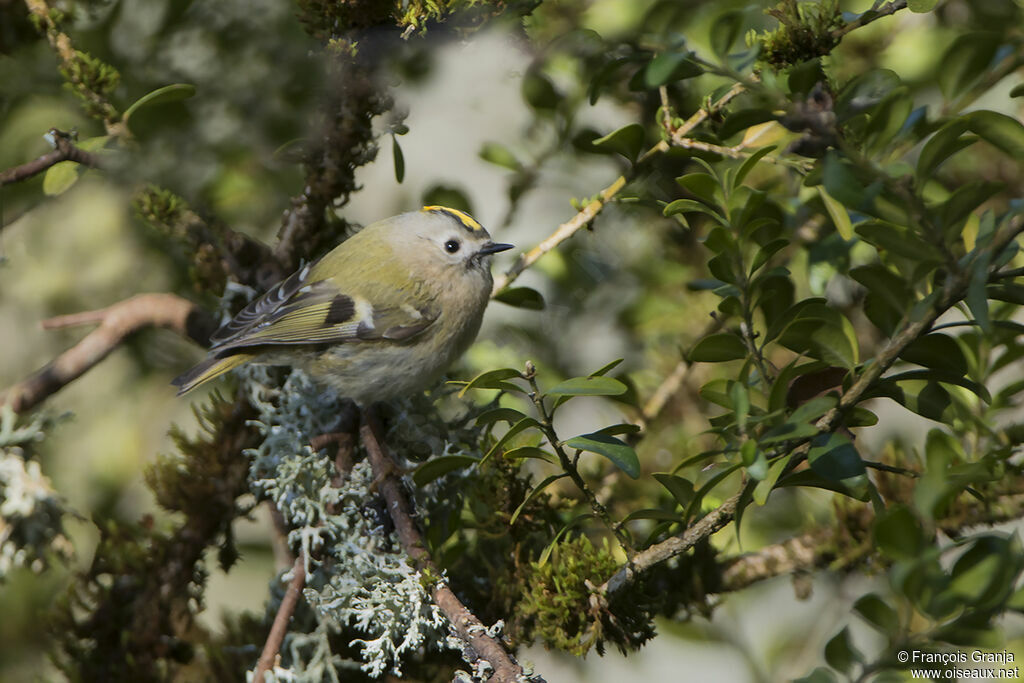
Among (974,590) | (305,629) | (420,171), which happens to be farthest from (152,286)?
(974,590)

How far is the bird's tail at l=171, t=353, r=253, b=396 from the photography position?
144 centimetres

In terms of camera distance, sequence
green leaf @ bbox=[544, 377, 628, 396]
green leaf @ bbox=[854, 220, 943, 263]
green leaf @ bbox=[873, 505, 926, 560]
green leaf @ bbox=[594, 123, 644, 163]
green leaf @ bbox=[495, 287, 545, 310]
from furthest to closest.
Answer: green leaf @ bbox=[495, 287, 545, 310] → green leaf @ bbox=[594, 123, 644, 163] → green leaf @ bbox=[544, 377, 628, 396] → green leaf @ bbox=[854, 220, 943, 263] → green leaf @ bbox=[873, 505, 926, 560]

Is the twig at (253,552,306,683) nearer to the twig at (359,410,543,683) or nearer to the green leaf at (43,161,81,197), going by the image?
the twig at (359,410,543,683)

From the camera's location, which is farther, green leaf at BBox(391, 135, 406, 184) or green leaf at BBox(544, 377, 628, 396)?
green leaf at BBox(391, 135, 406, 184)

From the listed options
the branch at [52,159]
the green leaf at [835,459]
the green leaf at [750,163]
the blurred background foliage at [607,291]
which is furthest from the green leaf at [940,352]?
the branch at [52,159]

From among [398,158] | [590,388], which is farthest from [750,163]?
[398,158]

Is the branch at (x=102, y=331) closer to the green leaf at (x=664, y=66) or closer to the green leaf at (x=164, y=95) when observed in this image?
the green leaf at (x=164, y=95)

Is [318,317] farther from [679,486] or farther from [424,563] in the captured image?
[679,486]

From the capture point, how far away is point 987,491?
43.5 inches

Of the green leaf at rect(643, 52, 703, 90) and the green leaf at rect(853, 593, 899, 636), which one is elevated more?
the green leaf at rect(643, 52, 703, 90)

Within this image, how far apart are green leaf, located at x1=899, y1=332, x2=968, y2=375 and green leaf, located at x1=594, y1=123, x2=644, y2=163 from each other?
1.32ft

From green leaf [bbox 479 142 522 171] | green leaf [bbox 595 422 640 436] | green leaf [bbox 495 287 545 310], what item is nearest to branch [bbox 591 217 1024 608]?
green leaf [bbox 595 422 640 436]

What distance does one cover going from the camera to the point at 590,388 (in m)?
0.79

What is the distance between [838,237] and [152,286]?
132 centimetres
